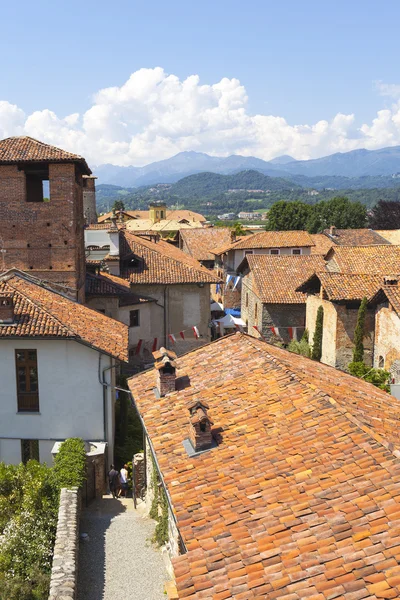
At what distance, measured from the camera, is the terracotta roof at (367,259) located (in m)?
31.6

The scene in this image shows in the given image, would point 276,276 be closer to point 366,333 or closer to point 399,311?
point 366,333

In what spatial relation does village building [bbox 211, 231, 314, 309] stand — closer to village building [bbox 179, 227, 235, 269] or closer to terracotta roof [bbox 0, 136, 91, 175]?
village building [bbox 179, 227, 235, 269]

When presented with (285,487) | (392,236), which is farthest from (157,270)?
(392,236)

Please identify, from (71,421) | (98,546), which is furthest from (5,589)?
(71,421)

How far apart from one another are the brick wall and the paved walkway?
11385 millimetres

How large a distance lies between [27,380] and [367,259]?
71.5 ft

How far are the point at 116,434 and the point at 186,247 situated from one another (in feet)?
140

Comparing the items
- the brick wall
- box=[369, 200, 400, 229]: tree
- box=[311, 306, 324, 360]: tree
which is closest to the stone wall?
the brick wall

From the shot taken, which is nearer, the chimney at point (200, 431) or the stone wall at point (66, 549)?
the stone wall at point (66, 549)

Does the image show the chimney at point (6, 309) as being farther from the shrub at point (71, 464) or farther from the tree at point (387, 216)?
the tree at point (387, 216)

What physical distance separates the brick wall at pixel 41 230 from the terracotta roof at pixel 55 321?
2.04 m

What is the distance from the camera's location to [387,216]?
85.5 m

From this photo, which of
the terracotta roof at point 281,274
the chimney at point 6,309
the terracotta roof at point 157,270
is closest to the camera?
the chimney at point 6,309

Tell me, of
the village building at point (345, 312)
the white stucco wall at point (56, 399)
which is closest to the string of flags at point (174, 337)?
the village building at point (345, 312)
